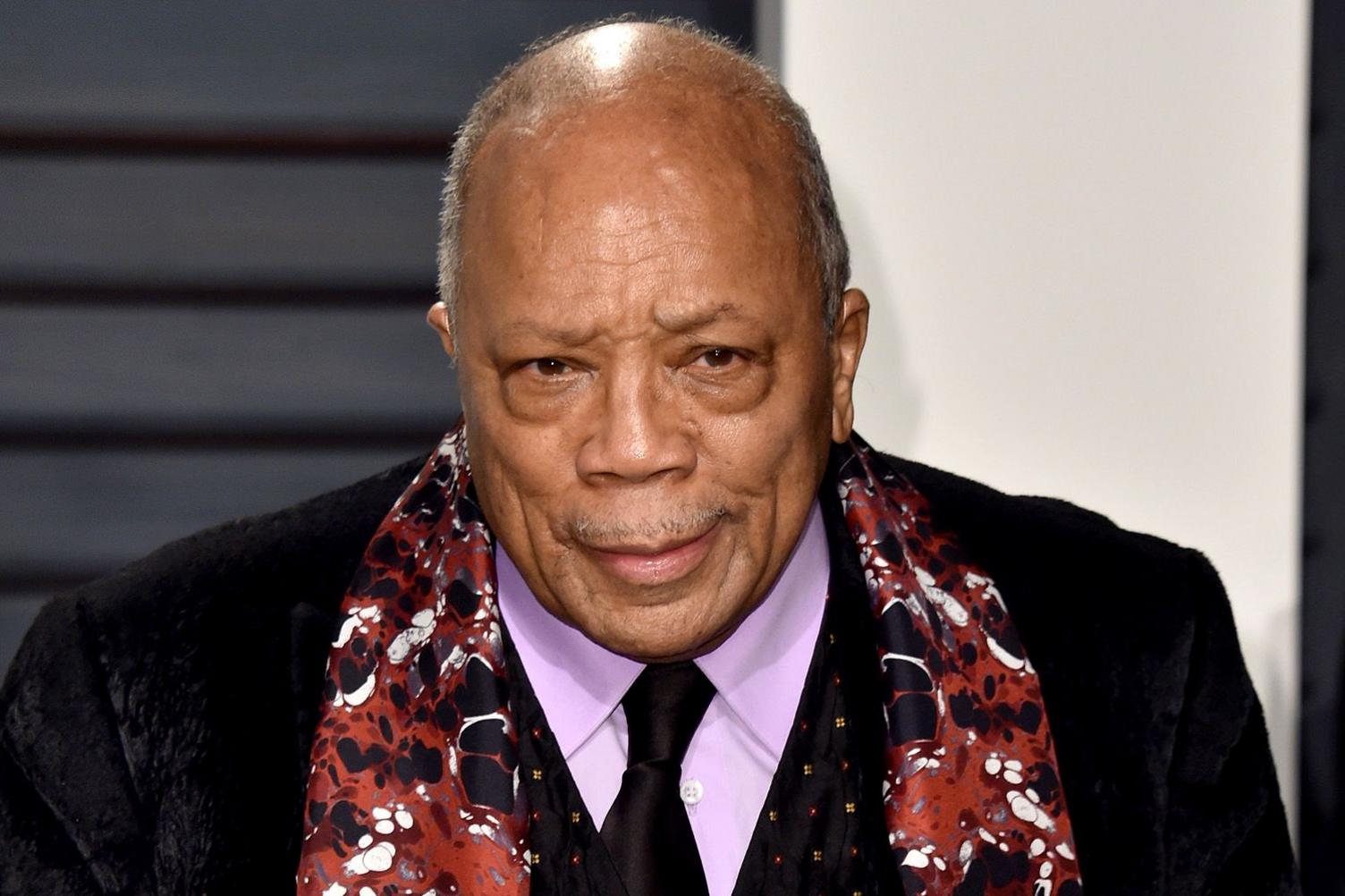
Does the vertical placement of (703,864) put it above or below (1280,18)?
below

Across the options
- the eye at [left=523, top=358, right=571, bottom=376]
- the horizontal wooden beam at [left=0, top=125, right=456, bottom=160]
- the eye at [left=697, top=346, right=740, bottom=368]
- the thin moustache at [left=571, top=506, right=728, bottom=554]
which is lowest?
the thin moustache at [left=571, top=506, right=728, bottom=554]

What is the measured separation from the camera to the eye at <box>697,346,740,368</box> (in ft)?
4.99

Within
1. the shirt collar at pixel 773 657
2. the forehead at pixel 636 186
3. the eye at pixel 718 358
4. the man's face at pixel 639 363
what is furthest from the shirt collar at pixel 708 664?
the forehead at pixel 636 186

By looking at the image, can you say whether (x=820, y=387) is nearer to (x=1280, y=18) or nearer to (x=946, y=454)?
(x=946, y=454)

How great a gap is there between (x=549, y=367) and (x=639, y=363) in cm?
9

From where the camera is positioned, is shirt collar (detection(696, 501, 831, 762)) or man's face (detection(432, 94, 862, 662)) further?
shirt collar (detection(696, 501, 831, 762))

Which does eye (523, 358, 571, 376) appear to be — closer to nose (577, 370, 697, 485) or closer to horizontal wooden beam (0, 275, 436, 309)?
nose (577, 370, 697, 485)

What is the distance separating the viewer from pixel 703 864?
1.62 metres

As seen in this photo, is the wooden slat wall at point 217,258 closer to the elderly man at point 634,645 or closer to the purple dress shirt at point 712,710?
the elderly man at point 634,645

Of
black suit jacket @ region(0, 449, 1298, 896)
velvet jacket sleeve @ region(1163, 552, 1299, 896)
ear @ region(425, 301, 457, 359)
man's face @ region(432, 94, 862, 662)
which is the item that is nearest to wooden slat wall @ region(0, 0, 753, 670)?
black suit jacket @ region(0, 449, 1298, 896)

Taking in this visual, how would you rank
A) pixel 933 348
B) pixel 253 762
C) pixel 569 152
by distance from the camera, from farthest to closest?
pixel 933 348
pixel 253 762
pixel 569 152

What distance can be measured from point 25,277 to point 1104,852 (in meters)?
1.60

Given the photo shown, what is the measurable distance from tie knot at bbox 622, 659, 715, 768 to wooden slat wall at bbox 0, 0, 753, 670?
0.87 m

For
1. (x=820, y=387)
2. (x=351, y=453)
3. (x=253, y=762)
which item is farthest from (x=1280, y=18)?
(x=253, y=762)
